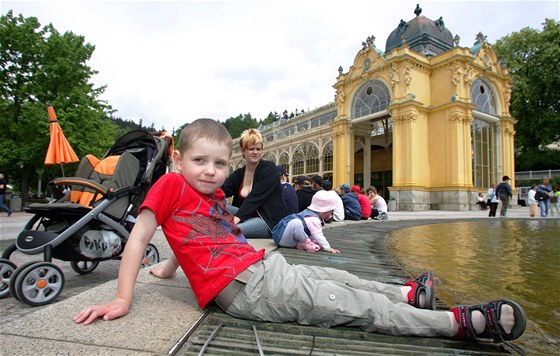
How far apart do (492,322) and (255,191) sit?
3.05 meters

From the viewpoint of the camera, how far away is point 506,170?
25.2 meters

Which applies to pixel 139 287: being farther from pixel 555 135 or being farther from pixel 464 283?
pixel 555 135

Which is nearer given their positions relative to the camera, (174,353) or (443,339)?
(174,353)

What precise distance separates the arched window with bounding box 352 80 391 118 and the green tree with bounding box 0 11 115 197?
60.8ft

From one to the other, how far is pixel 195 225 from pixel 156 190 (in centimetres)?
29

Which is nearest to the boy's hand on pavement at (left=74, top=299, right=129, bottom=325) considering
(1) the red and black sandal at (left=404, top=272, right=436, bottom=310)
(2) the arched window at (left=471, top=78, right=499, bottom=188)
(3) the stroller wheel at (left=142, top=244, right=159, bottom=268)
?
(1) the red and black sandal at (left=404, top=272, right=436, bottom=310)

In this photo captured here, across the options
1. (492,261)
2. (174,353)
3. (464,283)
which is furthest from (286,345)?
(492,261)

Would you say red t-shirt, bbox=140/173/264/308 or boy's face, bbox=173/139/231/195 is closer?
red t-shirt, bbox=140/173/264/308

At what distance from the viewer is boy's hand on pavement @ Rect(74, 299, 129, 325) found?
1562 millimetres

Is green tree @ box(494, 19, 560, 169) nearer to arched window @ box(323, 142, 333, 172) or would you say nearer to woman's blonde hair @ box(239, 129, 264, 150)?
arched window @ box(323, 142, 333, 172)

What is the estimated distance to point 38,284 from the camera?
2.64m

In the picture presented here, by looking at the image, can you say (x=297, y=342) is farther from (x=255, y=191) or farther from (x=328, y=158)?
(x=328, y=158)

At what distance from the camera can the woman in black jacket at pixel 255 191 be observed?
4223mm

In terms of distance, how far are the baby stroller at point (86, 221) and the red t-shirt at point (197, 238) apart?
5.19 feet
